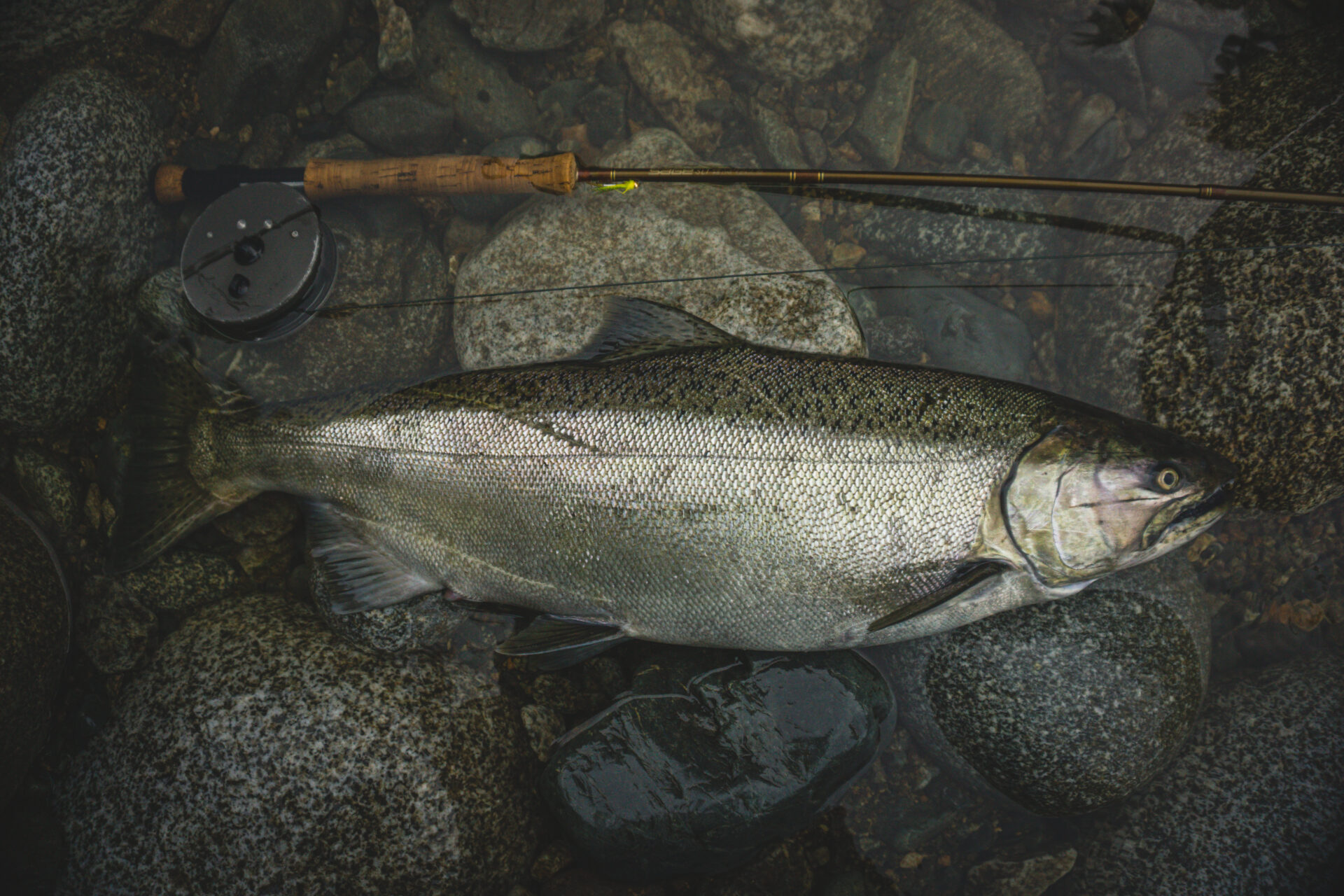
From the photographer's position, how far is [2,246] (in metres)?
3.31

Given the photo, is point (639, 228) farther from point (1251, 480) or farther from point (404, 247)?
point (1251, 480)

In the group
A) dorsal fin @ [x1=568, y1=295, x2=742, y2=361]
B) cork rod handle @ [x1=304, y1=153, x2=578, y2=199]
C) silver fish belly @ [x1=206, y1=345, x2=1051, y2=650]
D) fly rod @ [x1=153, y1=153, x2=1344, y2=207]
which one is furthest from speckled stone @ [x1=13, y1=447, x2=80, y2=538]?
dorsal fin @ [x1=568, y1=295, x2=742, y2=361]

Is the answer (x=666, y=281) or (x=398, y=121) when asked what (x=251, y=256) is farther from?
(x=666, y=281)

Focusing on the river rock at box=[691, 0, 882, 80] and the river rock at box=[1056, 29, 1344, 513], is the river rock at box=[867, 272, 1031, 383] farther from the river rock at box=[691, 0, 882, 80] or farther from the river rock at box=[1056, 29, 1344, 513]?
the river rock at box=[691, 0, 882, 80]

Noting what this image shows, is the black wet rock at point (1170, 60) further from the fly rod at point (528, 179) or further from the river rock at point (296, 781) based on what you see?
the river rock at point (296, 781)

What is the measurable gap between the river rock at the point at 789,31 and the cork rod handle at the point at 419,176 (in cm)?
202

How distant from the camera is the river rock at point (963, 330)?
4.02m

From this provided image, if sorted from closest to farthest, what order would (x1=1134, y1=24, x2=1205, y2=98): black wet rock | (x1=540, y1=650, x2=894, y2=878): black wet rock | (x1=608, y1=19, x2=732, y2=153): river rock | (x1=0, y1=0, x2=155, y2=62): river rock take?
(x1=540, y1=650, x2=894, y2=878): black wet rock < (x1=0, y1=0, x2=155, y2=62): river rock < (x1=1134, y1=24, x2=1205, y2=98): black wet rock < (x1=608, y1=19, x2=732, y2=153): river rock

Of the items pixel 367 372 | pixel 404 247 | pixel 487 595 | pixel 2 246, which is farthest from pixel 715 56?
pixel 2 246

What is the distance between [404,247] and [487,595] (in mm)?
2326

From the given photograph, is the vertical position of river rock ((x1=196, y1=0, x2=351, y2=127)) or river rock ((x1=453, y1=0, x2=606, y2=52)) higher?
river rock ((x1=453, y1=0, x2=606, y2=52))

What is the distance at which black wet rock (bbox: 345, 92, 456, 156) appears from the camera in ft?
13.6

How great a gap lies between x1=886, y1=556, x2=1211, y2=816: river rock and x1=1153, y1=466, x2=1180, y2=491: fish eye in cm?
93

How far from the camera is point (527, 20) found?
428cm
